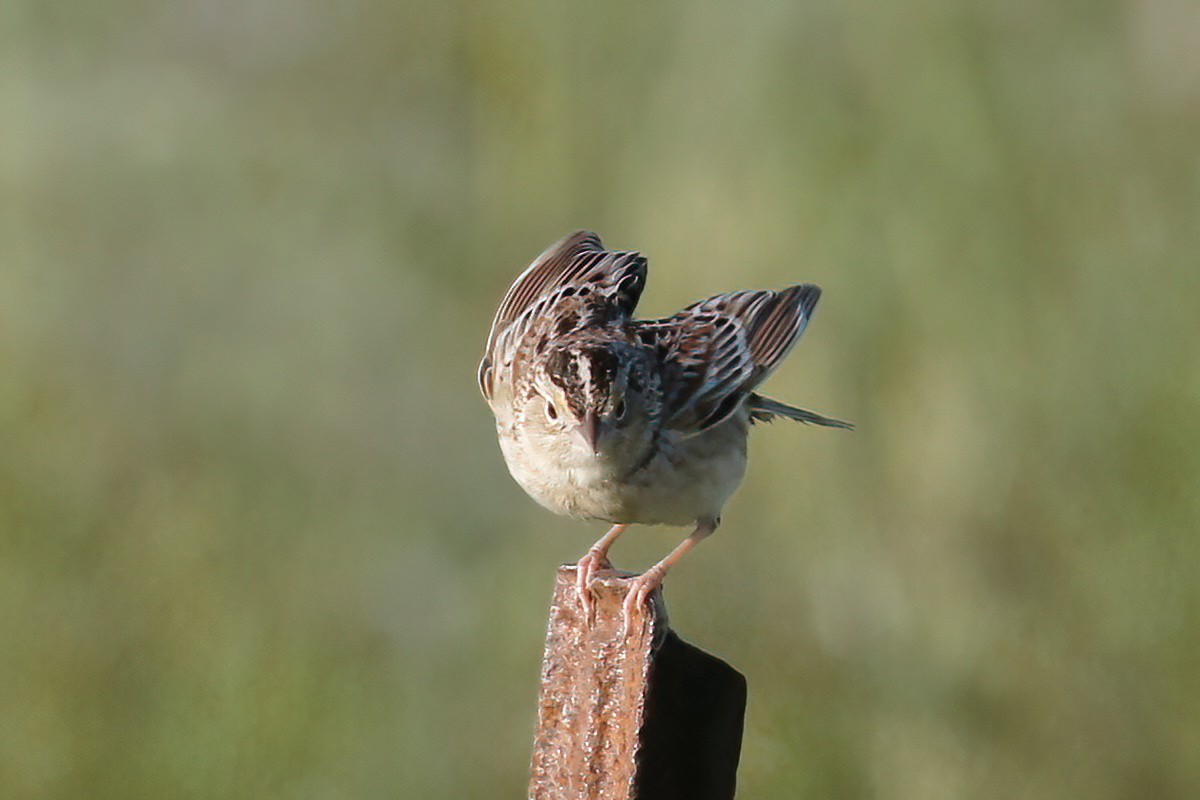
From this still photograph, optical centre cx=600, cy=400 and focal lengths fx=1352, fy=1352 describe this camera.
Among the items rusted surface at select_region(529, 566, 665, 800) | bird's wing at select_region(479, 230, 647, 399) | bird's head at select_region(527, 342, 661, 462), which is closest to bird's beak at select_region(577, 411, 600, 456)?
bird's head at select_region(527, 342, 661, 462)

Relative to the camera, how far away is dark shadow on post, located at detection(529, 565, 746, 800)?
165cm

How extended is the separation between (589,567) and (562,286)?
2.23 feet

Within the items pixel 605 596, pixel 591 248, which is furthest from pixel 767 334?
pixel 605 596

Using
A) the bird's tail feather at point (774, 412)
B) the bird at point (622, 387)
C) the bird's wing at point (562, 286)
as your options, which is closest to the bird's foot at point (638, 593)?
A: the bird at point (622, 387)

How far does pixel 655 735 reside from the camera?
65.1 inches

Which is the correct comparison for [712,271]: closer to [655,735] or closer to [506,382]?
[506,382]

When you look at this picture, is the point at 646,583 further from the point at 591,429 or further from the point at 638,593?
the point at 591,429

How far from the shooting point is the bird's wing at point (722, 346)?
2.41m

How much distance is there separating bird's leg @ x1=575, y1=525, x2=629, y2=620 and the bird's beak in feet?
0.59

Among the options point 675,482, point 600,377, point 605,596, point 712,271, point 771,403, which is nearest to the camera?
point 605,596

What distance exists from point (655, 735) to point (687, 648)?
114 mm

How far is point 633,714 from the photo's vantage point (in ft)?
5.41

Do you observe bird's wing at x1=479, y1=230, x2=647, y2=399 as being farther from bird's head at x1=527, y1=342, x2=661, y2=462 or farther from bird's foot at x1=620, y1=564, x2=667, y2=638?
bird's foot at x1=620, y1=564, x2=667, y2=638

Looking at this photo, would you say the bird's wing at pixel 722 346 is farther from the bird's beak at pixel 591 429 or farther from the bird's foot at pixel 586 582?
the bird's foot at pixel 586 582
